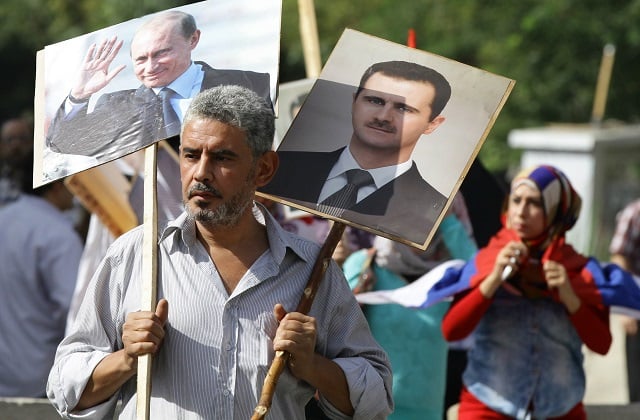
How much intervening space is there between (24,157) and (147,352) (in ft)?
13.3

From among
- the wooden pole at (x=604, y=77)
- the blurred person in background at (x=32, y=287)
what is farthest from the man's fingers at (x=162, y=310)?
the wooden pole at (x=604, y=77)

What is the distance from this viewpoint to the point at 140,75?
4086mm

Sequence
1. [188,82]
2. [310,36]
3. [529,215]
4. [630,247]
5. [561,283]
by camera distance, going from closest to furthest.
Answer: [188,82] → [561,283] → [529,215] → [310,36] → [630,247]

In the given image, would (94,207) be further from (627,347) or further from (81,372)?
(627,347)

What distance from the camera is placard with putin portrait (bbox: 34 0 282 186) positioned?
4000mm

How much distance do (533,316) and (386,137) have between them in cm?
186

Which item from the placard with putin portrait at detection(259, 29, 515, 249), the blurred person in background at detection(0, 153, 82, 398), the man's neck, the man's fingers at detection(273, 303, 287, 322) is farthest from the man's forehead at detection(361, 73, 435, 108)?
the blurred person in background at detection(0, 153, 82, 398)

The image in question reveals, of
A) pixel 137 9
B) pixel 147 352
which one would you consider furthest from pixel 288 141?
pixel 137 9

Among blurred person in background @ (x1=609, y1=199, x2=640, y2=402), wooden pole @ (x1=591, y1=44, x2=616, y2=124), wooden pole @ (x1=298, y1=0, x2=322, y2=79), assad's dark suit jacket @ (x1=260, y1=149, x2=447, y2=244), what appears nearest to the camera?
assad's dark suit jacket @ (x1=260, y1=149, x2=447, y2=244)

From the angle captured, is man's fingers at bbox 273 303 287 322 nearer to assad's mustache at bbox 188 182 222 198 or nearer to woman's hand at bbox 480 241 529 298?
assad's mustache at bbox 188 182 222 198

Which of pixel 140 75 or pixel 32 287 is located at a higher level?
pixel 140 75

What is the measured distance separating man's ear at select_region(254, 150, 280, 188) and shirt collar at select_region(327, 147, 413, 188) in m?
0.20

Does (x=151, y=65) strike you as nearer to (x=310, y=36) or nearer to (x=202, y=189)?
(x=202, y=189)

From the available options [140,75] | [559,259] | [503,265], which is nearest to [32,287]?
[503,265]
